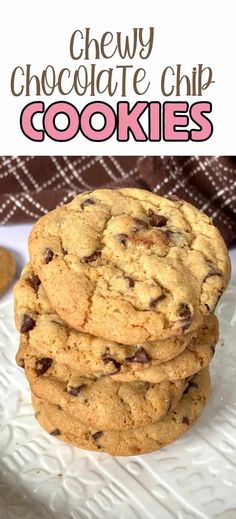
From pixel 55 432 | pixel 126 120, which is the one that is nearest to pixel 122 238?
pixel 55 432

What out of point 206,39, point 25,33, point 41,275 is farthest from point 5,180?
point 41,275

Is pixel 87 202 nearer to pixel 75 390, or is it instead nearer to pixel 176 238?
pixel 176 238

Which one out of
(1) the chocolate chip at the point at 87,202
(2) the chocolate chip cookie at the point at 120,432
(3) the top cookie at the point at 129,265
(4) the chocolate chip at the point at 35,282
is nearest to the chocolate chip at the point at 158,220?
(3) the top cookie at the point at 129,265

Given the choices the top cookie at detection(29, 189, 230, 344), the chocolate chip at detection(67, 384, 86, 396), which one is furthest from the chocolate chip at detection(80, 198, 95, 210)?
the chocolate chip at detection(67, 384, 86, 396)

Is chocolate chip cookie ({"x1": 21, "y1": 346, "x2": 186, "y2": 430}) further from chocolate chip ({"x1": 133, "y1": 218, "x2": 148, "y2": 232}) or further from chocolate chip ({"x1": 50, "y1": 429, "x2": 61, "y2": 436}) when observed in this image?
chocolate chip ({"x1": 133, "y1": 218, "x2": 148, "y2": 232})

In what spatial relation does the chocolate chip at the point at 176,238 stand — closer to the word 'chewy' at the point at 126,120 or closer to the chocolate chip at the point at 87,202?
the chocolate chip at the point at 87,202

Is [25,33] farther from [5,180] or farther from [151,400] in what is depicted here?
[151,400]
